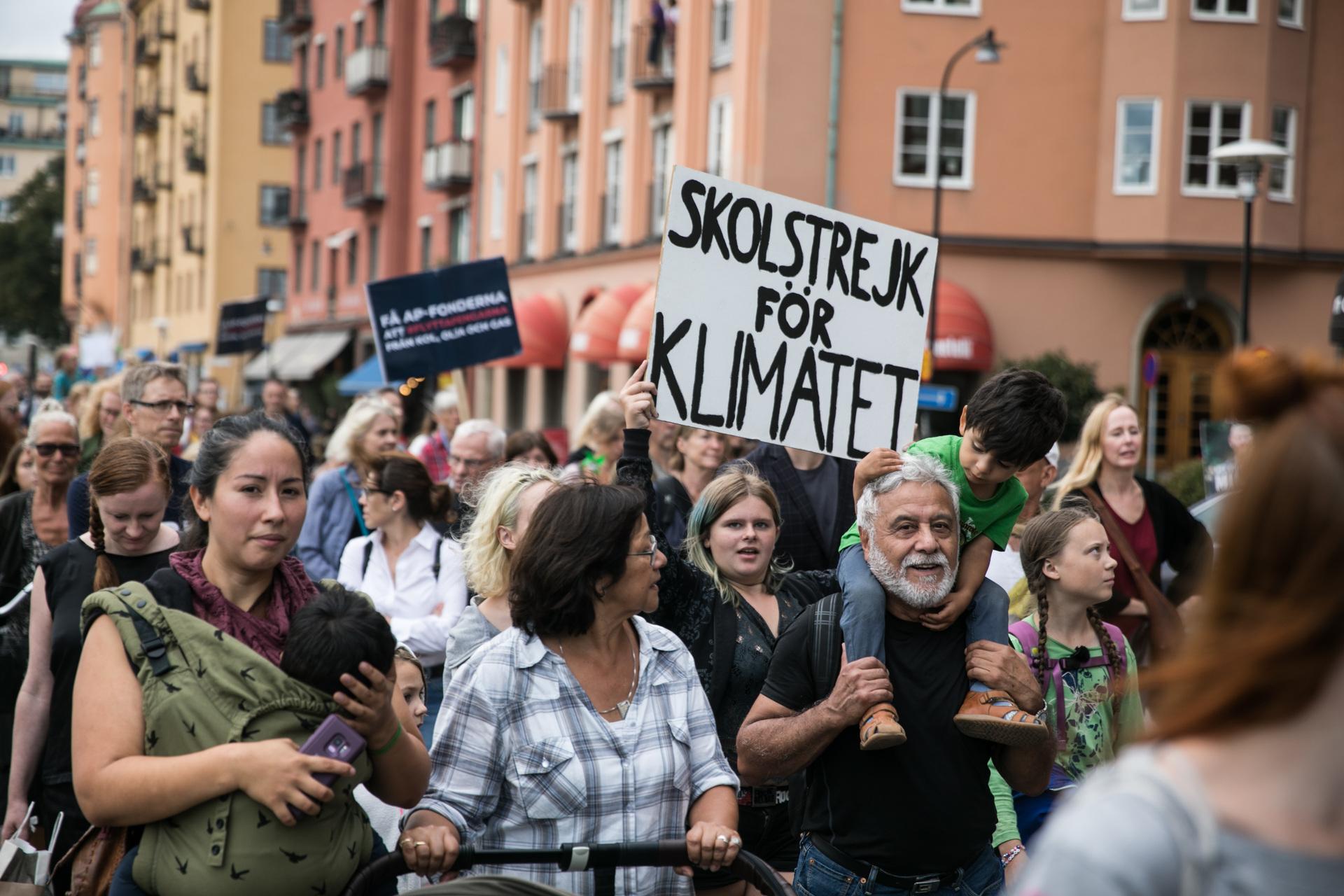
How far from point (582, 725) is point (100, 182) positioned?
86712 mm

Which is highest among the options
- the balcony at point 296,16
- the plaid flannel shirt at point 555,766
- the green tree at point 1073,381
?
the balcony at point 296,16

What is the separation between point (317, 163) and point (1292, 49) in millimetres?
38073

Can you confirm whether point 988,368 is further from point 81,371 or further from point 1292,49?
point 81,371

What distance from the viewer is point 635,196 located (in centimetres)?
3238

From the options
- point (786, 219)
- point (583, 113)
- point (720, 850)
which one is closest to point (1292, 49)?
point (583, 113)

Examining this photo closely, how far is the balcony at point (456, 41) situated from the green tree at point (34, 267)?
194ft

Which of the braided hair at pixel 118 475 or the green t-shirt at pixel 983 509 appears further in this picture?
the braided hair at pixel 118 475

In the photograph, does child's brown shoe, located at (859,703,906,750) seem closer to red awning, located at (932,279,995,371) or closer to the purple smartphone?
the purple smartphone

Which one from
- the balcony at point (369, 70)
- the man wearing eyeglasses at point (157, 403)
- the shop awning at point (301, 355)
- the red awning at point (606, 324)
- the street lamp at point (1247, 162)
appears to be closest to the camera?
the man wearing eyeglasses at point (157, 403)

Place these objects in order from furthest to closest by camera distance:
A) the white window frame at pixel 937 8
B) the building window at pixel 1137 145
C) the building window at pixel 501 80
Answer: the building window at pixel 501 80 → the white window frame at pixel 937 8 → the building window at pixel 1137 145

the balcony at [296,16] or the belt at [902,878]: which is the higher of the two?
the balcony at [296,16]

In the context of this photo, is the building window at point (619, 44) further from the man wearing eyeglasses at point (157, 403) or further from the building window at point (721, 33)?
the man wearing eyeglasses at point (157, 403)

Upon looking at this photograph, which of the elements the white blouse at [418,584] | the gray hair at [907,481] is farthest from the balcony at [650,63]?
the gray hair at [907,481]

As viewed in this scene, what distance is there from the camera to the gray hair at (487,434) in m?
9.00
